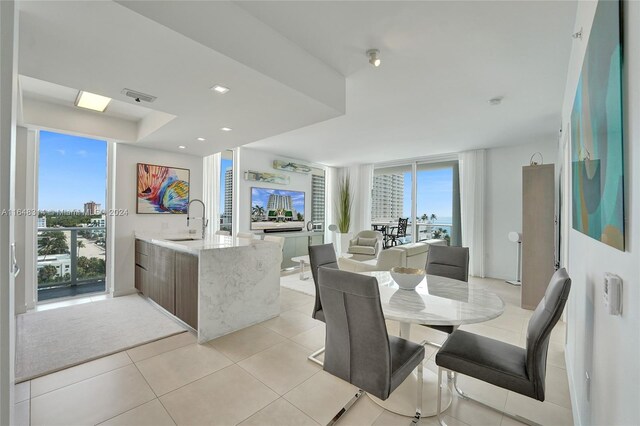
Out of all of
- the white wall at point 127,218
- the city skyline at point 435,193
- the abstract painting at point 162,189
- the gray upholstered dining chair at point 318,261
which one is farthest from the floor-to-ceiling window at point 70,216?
the city skyline at point 435,193

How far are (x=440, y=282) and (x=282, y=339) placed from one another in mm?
1639

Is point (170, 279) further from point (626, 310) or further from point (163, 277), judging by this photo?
point (626, 310)

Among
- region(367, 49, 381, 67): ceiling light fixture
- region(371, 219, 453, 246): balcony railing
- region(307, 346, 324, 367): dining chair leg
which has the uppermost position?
region(367, 49, 381, 67): ceiling light fixture

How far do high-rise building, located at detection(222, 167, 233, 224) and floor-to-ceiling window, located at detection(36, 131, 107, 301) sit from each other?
2.07 metres

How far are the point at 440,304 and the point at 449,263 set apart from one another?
117 cm

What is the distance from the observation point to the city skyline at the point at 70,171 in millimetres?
3779

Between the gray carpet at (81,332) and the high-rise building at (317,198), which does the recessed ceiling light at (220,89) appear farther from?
the high-rise building at (317,198)

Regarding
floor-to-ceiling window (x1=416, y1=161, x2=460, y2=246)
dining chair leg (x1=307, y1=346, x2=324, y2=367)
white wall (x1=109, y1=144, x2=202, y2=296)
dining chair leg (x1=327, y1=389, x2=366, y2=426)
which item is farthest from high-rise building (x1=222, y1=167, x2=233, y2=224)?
dining chair leg (x1=327, y1=389, x2=366, y2=426)

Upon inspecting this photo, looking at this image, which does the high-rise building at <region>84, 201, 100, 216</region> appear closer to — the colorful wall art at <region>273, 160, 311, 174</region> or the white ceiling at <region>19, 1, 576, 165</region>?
the white ceiling at <region>19, 1, 576, 165</region>

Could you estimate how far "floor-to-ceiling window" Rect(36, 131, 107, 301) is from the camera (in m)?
3.81

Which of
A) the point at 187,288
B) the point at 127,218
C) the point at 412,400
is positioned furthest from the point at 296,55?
the point at 127,218

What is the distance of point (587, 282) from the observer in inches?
57.1

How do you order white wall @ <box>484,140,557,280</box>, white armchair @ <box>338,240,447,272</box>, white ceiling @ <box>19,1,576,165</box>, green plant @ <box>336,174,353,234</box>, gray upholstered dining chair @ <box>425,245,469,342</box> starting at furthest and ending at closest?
1. green plant @ <box>336,174,353,234</box>
2. white wall @ <box>484,140,557,280</box>
3. white armchair @ <box>338,240,447,272</box>
4. gray upholstered dining chair @ <box>425,245,469,342</box>
5. white ceiling @ <box>19,1,576,165</box>

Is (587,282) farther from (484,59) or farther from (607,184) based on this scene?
(484,59)
